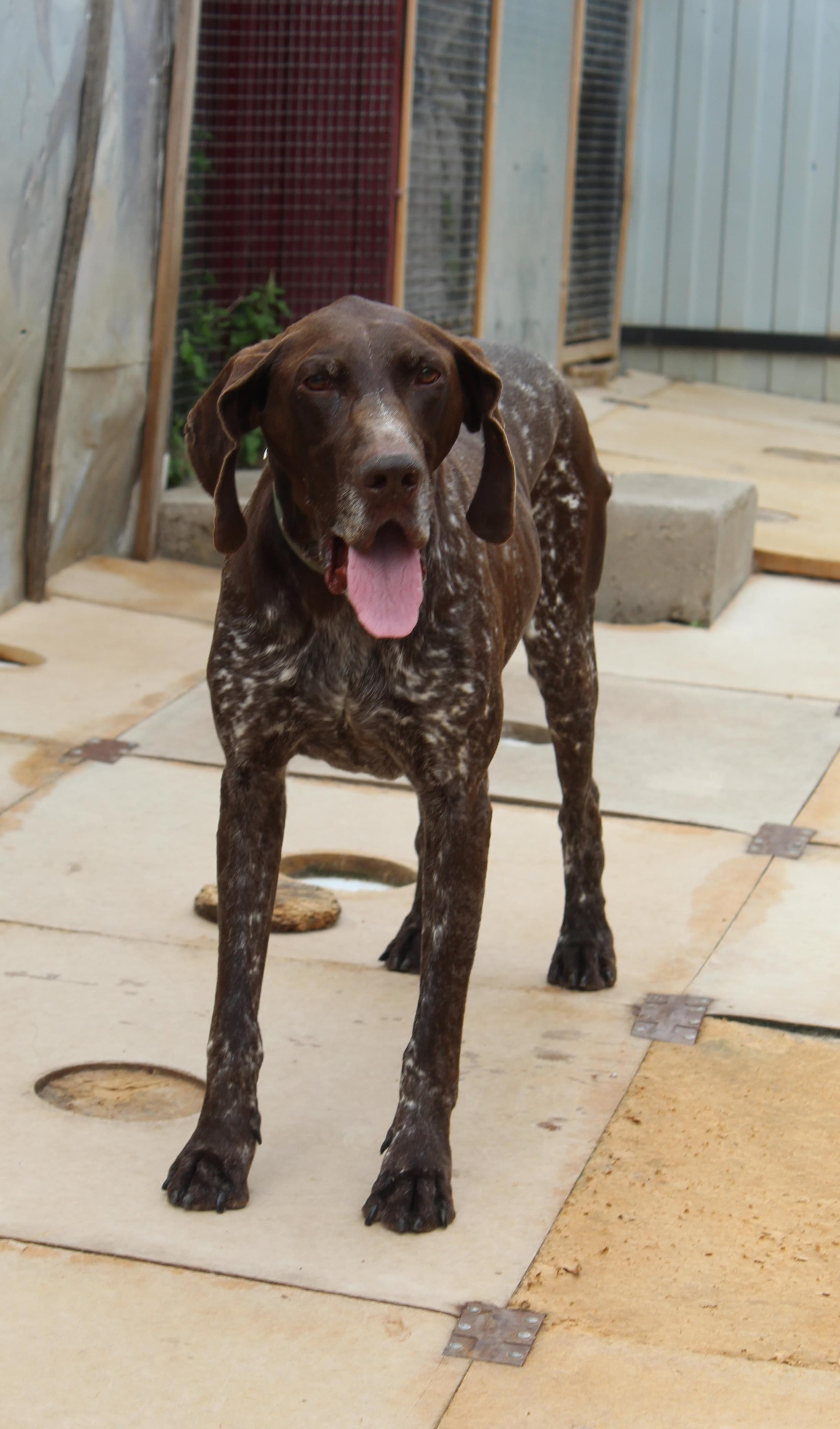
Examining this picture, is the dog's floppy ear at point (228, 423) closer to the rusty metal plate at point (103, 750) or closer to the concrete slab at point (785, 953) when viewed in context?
the concrete slab at point (785, 953)

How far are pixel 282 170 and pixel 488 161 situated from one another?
1332mm

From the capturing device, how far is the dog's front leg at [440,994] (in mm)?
2861

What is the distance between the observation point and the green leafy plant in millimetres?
7379

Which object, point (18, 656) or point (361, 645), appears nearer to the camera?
point (361, 645)

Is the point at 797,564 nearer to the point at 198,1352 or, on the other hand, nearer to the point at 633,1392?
the point at 633,1392

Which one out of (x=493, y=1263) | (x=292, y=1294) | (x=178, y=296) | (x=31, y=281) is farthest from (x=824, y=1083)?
(x=178, y=296)

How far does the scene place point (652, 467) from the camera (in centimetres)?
845

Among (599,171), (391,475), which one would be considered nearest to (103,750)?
(391,475)

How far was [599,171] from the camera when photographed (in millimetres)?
10367

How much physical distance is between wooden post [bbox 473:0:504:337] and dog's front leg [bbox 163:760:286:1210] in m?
5.86

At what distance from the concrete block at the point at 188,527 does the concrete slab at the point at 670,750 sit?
1.53m

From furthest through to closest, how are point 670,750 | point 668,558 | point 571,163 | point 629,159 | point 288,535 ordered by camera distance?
point 629,159
point 571,163
point 668,558
point 670,750
point 288,535

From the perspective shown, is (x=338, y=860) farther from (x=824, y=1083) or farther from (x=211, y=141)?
(x=211, y=141)

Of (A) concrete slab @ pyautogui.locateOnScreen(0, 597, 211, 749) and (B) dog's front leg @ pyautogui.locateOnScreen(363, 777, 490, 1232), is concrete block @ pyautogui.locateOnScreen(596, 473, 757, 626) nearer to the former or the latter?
(A) concrete slab @ pyautogui.locateOnScreen(0, 597, 211, 749)
